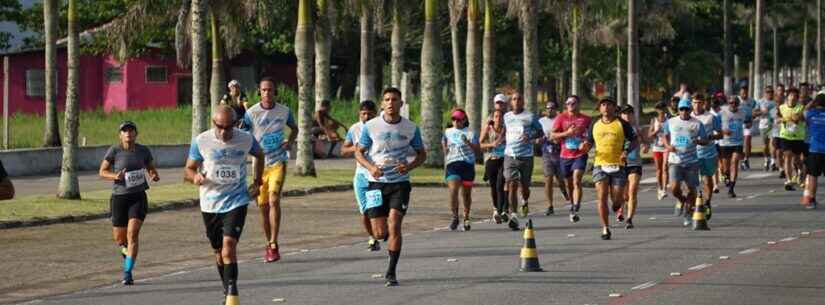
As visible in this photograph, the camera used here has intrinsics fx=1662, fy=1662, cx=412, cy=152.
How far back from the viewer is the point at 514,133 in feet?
74.8

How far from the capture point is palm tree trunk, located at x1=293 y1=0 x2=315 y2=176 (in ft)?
104

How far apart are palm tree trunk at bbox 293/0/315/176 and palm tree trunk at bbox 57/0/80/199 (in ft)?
21.5

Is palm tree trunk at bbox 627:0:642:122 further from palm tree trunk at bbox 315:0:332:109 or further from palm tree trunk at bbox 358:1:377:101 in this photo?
palm tree trunk at bbox 315:0:332:109

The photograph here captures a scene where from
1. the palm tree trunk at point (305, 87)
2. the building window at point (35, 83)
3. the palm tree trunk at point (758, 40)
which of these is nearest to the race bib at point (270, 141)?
the palm tree trunk at point (305, 87)

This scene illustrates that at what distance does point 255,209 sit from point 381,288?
10.8 m

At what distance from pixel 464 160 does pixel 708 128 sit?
4.52m

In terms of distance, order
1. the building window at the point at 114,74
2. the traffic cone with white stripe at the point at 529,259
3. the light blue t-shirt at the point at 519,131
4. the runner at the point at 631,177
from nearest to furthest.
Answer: the traffic cone with white stripe at the point at 529,259, the runner at the point at 631,177, the light blue t-shirt at the point at 519,131, the building window at the point at 114,74

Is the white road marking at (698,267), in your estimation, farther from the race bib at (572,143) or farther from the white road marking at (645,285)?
the race bib at (572,143)

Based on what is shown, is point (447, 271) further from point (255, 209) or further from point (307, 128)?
point (307, 128)

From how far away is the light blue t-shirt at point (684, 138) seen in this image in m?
22.4

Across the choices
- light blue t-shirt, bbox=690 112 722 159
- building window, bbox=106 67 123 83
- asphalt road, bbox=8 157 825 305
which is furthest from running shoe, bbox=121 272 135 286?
building window, bbox=106 67 123 83

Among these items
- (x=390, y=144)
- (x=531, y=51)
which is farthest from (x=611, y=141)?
(x=531, y=51)

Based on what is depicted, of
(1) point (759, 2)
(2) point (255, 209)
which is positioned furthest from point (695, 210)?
(1) point (759, 2)

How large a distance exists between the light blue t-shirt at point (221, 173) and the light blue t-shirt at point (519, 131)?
9.33 m
